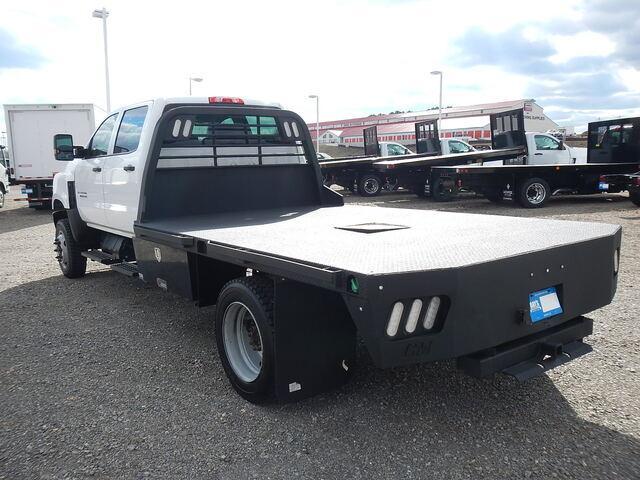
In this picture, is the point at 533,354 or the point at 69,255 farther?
the point at 69,255

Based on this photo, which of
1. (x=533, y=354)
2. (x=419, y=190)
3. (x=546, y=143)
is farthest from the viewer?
(x=419, y=190)

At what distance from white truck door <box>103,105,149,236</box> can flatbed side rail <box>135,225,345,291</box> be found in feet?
3.89

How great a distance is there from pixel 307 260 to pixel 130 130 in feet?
12.1

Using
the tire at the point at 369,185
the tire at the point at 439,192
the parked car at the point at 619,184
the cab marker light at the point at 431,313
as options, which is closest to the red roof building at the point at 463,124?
the tire at the point at 369,185

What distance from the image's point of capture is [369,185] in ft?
64.4

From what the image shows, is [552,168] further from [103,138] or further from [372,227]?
[372,227]

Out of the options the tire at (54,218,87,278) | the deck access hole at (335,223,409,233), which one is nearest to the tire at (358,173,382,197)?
the tire at (54,218,87,278)

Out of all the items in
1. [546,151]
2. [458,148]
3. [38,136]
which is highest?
[38,136]

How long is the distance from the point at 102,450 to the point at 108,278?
15.3 ft

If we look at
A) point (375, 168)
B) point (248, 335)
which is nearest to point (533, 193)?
point (375, 168)

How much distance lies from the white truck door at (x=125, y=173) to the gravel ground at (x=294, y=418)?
121 centimetres

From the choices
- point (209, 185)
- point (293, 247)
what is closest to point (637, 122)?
point (209, 185)

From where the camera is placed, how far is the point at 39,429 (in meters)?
3.23

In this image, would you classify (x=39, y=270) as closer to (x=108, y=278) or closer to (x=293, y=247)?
(x=108, y=278)
